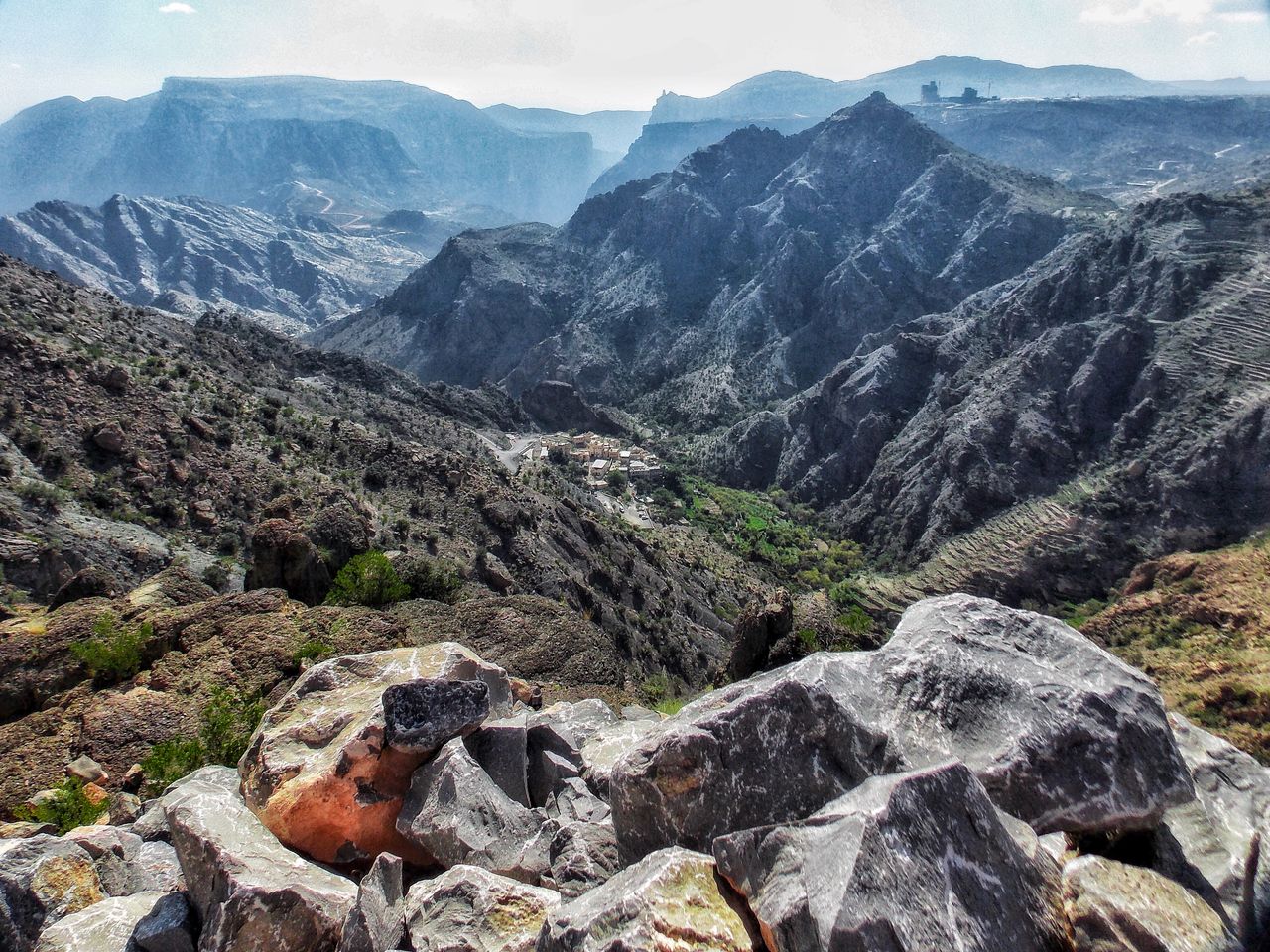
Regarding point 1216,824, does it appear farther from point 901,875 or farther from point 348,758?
point 348,758

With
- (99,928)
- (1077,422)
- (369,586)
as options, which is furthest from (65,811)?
(1077,422)

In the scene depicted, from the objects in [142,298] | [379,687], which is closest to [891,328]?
[379,687]

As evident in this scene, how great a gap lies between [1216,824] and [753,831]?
4.23 metres

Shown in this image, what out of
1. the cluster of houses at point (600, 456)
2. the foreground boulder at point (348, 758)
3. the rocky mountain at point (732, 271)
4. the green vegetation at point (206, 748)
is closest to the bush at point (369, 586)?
the green vegetation at point (206, 748)

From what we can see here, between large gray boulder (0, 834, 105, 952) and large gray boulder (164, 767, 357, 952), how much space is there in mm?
735

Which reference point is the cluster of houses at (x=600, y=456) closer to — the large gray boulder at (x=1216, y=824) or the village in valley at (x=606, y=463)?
the village in valley at (x=606, y=463)

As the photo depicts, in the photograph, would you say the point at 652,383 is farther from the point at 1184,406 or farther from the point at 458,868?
the point at 458,868

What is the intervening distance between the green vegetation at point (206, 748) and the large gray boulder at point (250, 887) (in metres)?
2.50

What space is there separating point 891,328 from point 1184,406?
→ 175 feet

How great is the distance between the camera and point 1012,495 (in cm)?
6097

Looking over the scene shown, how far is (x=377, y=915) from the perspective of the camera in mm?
5508

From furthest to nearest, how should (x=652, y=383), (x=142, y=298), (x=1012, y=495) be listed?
(x=142, y=298)
(x=652, y=383)
(x=1012, y=495)

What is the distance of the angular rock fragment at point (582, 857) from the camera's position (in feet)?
20.7

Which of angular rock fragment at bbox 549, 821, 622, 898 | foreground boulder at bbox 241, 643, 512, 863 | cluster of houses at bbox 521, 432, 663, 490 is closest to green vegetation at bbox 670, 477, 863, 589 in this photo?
cluster of houses at bbox 521, 432, 663, 490
